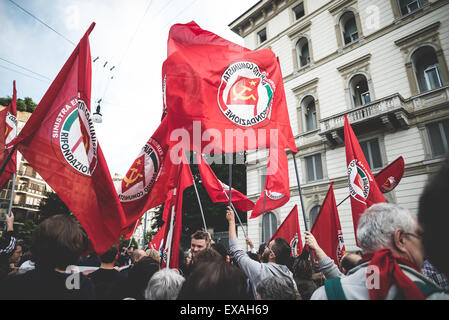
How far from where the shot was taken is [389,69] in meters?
13.4

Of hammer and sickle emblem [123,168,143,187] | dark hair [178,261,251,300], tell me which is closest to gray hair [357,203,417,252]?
dark hair [178,261,251,300]

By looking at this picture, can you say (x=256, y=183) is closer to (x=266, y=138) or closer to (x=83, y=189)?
(x=266, y=138)

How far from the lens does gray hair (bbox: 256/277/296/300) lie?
165 cm

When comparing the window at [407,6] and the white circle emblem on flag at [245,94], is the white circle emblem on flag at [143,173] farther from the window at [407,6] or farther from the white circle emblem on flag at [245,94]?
the window at [407,6]

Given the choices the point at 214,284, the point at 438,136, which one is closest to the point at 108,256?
the point at 214,284

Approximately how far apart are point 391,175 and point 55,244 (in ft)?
20.5

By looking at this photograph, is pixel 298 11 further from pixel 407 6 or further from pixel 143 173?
pixel 143 173

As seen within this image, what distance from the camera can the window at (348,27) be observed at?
15852mm

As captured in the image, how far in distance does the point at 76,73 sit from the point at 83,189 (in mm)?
1454

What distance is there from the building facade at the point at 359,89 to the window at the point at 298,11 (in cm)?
7

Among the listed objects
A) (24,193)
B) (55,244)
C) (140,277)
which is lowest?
(140,277)

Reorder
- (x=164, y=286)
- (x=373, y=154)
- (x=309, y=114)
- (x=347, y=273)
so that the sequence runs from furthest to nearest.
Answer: (x=309, y=114)
(x=373, y=154)
(x=164, y=286)
(x=347, y=273)

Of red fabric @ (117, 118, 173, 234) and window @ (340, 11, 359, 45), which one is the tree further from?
window @ (340, 11, 359, 45)

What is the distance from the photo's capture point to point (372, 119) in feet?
42.2
